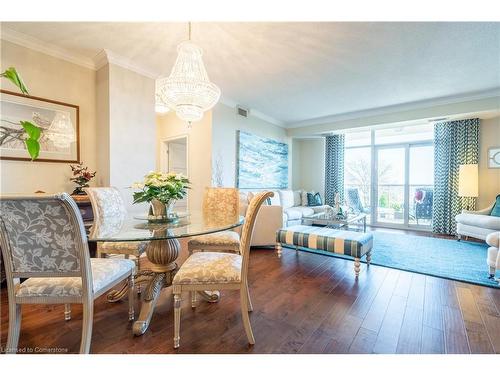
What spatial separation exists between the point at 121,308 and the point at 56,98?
2.61 meters

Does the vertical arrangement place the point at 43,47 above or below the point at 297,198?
above

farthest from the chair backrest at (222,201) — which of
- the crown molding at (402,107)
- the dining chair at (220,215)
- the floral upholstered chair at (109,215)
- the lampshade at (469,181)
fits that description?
the lampshade at (469,181)

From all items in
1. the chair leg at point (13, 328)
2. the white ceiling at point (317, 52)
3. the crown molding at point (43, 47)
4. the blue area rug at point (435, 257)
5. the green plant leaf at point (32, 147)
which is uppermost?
the white ceiling at point (317, 52)

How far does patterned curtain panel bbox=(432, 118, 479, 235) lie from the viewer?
461 cm

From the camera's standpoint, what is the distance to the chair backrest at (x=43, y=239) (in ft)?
3.67

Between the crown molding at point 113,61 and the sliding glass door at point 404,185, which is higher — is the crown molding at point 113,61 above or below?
above

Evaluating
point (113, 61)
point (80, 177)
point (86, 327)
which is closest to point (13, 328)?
point (86, 327)

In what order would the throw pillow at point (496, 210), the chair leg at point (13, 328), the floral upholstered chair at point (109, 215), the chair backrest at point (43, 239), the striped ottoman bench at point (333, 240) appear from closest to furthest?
the chair backrest at point (43, 239), the chair leg at point (13, 328), the floral upholstered chair at point (109, 215), the striped ottoman bench at point (333, 240), the throw pillow at point (496, 210)

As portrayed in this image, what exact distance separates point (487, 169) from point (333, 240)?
420 cm

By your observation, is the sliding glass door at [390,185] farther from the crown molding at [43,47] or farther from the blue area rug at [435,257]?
the crown molding at [43,47]

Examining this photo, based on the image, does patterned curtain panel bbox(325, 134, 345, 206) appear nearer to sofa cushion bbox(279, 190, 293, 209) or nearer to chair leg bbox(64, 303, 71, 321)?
sofa cushion bbox(279, 190, 293, 209)

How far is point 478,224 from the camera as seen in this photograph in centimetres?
381

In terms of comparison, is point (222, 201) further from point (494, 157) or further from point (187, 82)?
point (494, 157)

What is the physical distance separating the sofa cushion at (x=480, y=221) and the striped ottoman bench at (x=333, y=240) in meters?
2.39
